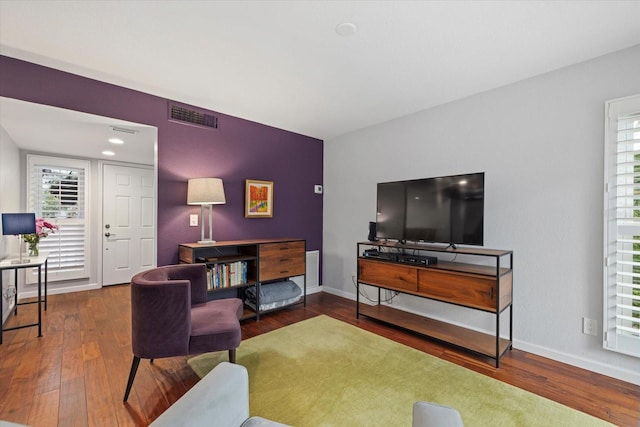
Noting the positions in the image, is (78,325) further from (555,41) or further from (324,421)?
(555,41)

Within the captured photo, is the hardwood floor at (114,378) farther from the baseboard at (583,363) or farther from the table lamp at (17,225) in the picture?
the table lamp at (17,225)

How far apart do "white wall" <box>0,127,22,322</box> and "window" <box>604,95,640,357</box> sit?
528 centimetres

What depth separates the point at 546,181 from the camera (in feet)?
8.19

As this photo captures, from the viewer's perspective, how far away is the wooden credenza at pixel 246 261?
10.2 feet

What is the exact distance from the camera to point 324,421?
1.69 metres

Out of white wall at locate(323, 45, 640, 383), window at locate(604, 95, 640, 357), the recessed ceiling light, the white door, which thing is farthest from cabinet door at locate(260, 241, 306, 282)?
window at locate(604, 95, 640, 357)

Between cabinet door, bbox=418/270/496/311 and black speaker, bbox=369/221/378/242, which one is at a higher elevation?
black speaker, bbox=369/221/378/242

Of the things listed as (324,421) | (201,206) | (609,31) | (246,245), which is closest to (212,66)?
(201,206)

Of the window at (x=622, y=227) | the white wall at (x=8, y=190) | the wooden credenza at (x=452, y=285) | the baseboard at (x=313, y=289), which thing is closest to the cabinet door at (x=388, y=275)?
the wooden credenza at (x=452, y=285)

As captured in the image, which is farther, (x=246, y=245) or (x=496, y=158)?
(x=246, y=245)

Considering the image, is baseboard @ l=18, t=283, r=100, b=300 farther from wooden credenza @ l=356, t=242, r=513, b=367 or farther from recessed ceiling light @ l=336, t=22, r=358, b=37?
recessed ceiling light @ l=336, t=22, r=358, b=37

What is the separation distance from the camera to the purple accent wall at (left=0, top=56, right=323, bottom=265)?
2449 millimetres

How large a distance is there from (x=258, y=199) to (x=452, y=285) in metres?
2.51

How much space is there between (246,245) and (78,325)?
6.48 ft
